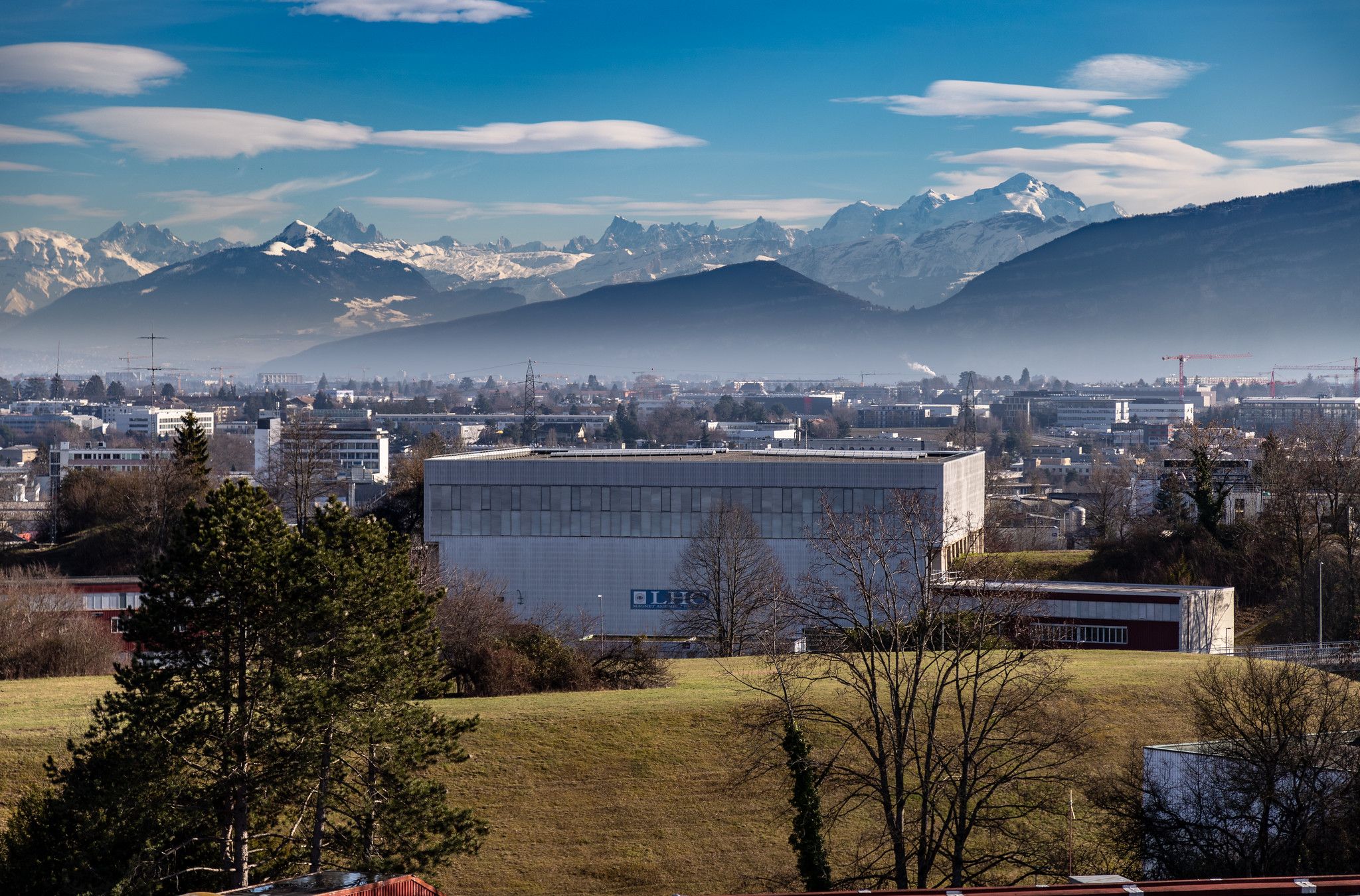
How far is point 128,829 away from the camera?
19422 mm

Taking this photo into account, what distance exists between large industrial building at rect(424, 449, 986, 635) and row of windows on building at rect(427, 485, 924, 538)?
0.04 meters

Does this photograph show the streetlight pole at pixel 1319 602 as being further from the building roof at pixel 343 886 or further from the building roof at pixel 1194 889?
the building roof at pixel 343 886

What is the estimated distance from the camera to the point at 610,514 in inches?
2361

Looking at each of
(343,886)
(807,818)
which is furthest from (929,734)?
(343,886)

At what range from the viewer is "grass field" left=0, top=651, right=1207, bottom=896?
25656 millimetres

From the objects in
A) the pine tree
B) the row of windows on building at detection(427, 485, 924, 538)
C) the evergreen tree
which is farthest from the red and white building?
the evergreen tree

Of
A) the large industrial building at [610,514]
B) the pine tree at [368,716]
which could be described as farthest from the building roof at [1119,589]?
the pine tree at [368,716]

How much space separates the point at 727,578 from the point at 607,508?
33.7 feet

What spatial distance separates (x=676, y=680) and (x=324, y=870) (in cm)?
1780

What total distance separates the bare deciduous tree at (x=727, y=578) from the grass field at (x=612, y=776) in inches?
536

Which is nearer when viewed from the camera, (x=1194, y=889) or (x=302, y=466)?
(x=1194, y=889)

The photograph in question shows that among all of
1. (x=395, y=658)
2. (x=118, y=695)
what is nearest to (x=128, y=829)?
(x=118, y=695)

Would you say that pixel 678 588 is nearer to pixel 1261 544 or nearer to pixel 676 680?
pixel 676 680

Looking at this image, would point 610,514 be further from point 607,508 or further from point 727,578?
point 727,578
